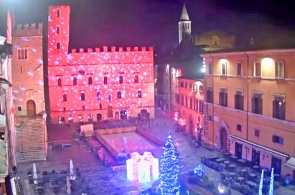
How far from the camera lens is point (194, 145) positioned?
3591 centimetres

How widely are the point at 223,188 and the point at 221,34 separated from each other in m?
31.5

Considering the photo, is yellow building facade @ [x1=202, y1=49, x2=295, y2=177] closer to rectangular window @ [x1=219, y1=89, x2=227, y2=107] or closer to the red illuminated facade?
rectangular window @ [x1=219, y1=89, x2=227, y2=107]

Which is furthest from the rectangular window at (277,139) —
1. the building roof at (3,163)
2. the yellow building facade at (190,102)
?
the building roof at (3,163)

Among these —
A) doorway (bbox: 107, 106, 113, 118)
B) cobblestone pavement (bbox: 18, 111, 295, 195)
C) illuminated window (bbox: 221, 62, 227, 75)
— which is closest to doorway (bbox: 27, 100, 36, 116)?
cobblestone pavement (bbox: 18, 111, 295, 195)

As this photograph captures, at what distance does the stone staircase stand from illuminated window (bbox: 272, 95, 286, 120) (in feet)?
57.8

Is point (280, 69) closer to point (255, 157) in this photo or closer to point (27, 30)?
point (255, 157)

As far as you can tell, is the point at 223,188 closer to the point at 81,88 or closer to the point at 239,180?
the point at 239,180

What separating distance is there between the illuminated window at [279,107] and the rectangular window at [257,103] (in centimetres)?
157

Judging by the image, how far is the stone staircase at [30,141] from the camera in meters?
32.7

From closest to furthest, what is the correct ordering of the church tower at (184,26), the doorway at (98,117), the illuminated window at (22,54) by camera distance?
the illuminated window at (22,54)
the doorway at (98,117)
the church tower at (184,26)

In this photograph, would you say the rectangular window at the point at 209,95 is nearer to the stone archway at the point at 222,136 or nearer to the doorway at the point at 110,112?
the stone archway at the point at 222,136

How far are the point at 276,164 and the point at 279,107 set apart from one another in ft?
11.9

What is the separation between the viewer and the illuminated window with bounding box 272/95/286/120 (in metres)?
26.4

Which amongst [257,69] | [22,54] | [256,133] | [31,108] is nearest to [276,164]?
[256,133]
